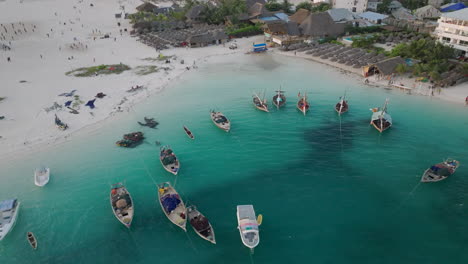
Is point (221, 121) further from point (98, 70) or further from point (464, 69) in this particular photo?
point (464, 69)

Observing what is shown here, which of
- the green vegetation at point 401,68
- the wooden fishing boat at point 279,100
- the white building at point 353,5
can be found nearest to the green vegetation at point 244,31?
the white building at point 353,5

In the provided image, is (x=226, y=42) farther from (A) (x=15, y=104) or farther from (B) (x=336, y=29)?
(A) (x=15, y=104)

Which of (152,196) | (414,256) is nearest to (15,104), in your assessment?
(152,196)

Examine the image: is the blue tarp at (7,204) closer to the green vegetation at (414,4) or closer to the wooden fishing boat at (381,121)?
the wooden fishing boat at (381,121)

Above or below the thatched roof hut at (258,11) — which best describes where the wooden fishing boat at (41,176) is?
below

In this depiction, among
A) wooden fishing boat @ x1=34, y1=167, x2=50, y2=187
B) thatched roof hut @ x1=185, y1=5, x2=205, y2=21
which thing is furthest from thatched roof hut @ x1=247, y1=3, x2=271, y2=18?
wooden fishing boat @ x1=34, y1=167, x2=50, y2=187

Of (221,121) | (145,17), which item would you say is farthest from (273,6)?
(221,121)

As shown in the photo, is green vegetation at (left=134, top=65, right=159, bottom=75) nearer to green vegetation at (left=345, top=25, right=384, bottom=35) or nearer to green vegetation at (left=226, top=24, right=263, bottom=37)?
green vegetation at (left=226, top=24, right=263, bottom=37)
